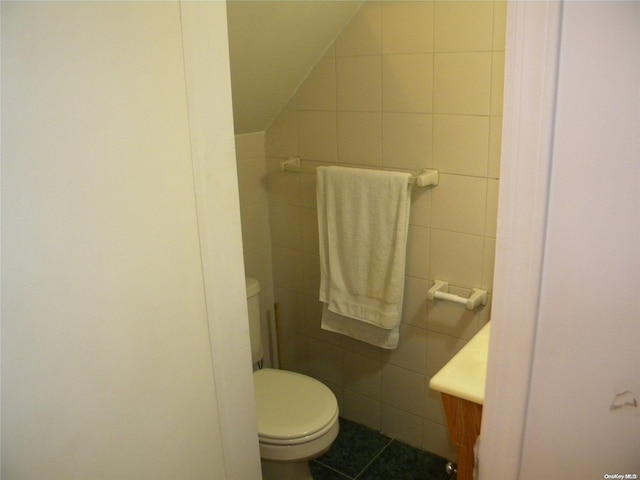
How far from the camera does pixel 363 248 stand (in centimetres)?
215

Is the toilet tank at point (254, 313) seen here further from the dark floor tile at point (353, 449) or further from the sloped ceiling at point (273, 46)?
the sloped ceiling at point (273, 46)

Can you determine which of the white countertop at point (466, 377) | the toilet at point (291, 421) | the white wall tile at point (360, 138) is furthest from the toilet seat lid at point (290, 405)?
the white wall tile at point (360, 138)

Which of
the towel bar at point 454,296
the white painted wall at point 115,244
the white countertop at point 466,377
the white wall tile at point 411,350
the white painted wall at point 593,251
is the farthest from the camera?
the white wall tile at point 411,350

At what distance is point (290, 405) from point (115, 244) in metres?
1.21

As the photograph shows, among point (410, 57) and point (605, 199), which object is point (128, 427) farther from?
point (410, 57)

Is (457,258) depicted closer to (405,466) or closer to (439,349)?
(439,349)

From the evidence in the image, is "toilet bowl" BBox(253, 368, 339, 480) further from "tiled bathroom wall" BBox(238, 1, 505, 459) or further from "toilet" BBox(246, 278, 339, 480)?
"tiled bathroom wall" BBox(238, 1, 505, 459)

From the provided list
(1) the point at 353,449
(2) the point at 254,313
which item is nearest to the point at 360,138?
(2) the point at 254,313

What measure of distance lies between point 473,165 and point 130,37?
4.21 ft

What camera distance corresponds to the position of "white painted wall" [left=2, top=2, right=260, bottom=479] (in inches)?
33.1

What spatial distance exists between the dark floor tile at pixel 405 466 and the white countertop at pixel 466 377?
102 centimetres

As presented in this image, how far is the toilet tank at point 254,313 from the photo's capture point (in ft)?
7.21

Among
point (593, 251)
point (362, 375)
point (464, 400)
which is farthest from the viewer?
point (362, 375)

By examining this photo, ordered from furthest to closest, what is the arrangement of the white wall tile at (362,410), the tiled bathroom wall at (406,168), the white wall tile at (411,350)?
1. the white wall tile at (362,410)
2. the white wall tile at (411,350)
3. the tiled bathroom wall at (406,168)
